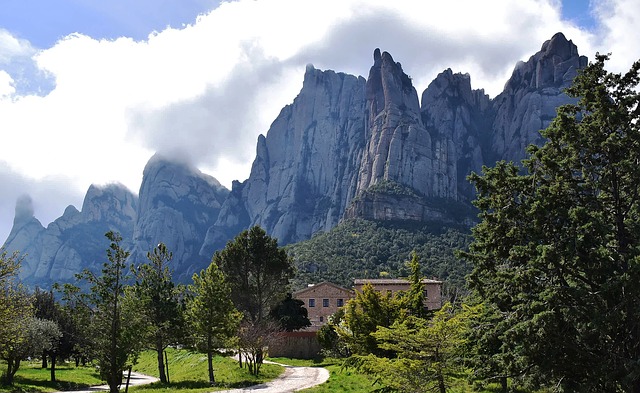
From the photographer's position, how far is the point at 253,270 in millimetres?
53656

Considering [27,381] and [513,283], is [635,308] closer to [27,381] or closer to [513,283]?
[513,283]

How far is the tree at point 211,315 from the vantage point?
36.9 m

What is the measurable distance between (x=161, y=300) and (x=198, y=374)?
7.66 metres

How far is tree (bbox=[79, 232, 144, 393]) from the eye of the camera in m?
26.7

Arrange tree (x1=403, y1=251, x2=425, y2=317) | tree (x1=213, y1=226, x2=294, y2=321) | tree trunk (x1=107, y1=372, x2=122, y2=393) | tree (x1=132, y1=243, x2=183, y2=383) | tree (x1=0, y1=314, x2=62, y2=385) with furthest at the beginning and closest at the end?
1. tree (x1=213, y1=226, x2=294, y2=321)
2. tree (x1=132, y1=243, x2=183, y2=383)
3. tree (x1=0, y1=314, x2=62, y2=385)
4. tree trunk (x1=107, y1=372, x2=122, y2=393)
5. tree (x1=403, y1=251, x2=425, y2=317)

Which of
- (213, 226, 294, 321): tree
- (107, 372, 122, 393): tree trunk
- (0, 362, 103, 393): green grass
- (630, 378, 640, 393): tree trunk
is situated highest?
(213, 226, 294, 321): tree

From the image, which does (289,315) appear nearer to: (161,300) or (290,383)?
(161,300)

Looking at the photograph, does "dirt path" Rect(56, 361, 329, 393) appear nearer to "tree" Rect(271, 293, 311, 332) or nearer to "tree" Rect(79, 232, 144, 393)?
"tree" Rect(79, 232, 144, 393)

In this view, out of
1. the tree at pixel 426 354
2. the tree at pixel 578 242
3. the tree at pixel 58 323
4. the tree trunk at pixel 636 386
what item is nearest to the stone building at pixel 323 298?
the tree at pixel 58 323

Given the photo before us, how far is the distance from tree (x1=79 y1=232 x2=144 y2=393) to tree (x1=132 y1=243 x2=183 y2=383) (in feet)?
34.0

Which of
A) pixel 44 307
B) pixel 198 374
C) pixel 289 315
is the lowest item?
pixel 198 374

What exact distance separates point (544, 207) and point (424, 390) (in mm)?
8006

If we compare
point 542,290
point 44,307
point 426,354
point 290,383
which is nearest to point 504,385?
point 542,290

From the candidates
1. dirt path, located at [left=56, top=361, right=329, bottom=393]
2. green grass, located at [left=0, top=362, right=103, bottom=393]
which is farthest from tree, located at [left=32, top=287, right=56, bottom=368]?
dirt path, located at [left=56, top=361, right=329, bottom=393]
